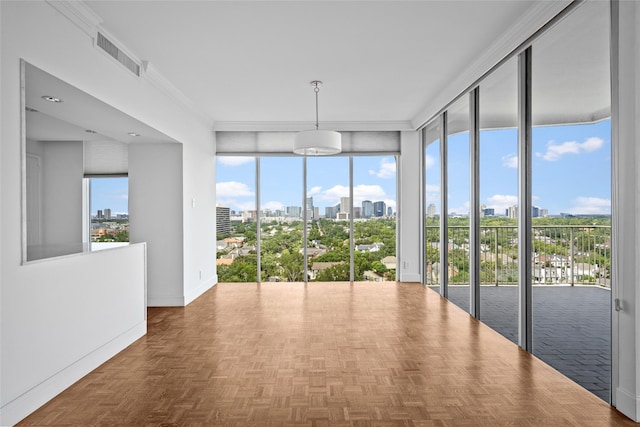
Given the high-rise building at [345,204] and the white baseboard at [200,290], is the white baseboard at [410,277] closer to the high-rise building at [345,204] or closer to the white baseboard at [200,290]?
the high-rise building at [345,204]

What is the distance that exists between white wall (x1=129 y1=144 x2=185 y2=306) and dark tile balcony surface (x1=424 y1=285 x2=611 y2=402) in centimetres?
422

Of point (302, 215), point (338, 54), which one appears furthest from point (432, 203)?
point (338, 54)

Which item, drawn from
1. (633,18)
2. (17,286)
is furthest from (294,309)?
(633,18)

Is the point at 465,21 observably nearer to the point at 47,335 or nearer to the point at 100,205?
the point at 47,335

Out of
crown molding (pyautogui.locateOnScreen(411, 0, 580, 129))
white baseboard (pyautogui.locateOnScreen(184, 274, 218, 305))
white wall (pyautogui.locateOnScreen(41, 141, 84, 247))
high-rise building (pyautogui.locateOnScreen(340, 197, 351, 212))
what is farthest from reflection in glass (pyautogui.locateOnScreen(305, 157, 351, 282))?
white wall (pyautogui.locateOnScreen(41, 141, 84, 247))

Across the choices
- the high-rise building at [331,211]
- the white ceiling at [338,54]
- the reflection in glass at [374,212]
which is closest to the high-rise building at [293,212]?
the high-rise building at [331,211]

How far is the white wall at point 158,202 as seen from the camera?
557cm

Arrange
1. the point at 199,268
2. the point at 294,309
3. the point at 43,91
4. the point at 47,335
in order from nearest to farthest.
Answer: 1. the point at 47,335
2. the point at 43,91
3. the point at 294,309
4. the point at 199,268

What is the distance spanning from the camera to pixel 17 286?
2.50 m

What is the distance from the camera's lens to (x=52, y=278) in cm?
284

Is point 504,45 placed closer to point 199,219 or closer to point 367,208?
point 367,208

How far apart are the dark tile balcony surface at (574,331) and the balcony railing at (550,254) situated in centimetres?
9

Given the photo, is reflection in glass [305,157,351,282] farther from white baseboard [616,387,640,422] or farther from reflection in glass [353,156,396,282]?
white baseboard [616,387,640,422]

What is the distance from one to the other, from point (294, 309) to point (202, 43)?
10.9 feet
